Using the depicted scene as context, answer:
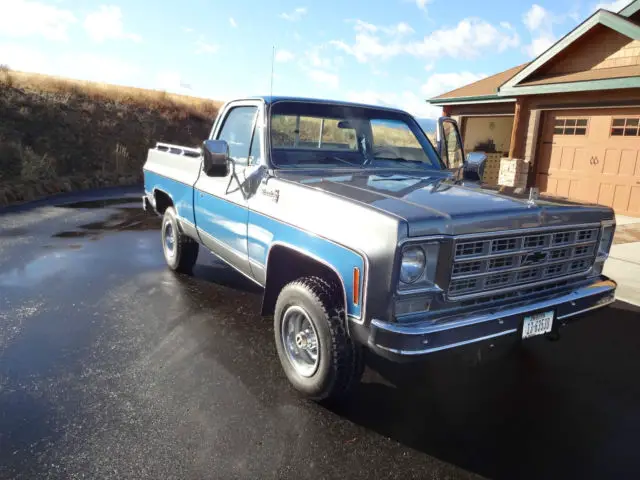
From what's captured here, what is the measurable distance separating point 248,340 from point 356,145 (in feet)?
6.66

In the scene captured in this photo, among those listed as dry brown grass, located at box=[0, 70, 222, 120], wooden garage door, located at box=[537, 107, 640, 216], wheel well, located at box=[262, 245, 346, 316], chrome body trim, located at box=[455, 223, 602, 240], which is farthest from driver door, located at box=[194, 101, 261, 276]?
dry brown grass, located at box=[0, 70, 222, 120]

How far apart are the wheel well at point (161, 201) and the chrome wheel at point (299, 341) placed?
10.7 feet

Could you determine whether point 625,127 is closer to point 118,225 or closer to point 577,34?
point 577,34

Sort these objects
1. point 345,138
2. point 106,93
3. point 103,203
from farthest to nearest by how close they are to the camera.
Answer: point 106,93, point 103,203, point 345,138

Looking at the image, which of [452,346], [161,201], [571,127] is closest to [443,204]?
[452,346]

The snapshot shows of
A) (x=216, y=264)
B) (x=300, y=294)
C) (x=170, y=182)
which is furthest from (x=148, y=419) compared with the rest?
(x=216, y=264)

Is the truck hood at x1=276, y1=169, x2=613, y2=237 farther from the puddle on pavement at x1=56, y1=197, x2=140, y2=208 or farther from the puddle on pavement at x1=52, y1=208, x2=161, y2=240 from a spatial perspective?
the puddle on pavement at x1=56, y1=197, x2=140, y2=208

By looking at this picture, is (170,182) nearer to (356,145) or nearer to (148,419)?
(356,145)

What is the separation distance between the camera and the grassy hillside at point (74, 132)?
13.0 meters

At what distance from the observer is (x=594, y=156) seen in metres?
10.7

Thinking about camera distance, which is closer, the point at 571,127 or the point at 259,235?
the point at 259,235

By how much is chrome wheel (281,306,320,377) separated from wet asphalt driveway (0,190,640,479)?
23 cm

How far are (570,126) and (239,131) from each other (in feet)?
32.3

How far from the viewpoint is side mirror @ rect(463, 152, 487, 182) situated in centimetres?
428
